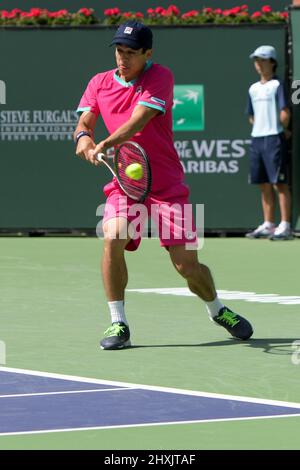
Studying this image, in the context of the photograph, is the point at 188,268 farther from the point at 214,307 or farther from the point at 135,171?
the point at 135,171

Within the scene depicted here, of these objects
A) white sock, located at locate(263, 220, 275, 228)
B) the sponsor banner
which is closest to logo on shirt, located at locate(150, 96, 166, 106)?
white sock, located at locate(263, 220, 275, 228)

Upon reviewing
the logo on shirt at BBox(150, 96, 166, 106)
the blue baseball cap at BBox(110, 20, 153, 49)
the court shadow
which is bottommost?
the court shadow

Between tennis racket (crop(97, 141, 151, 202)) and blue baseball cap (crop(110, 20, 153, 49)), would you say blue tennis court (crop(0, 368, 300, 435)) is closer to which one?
tennis racket (crop(97, 141, 151, 202))

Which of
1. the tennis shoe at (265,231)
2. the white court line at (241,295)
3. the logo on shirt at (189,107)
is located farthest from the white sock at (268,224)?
the white court line at (241,295)

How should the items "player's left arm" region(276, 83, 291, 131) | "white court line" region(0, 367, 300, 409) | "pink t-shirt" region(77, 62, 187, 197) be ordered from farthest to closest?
"player's left arm" region(276, 83, 291, 131) < "pink t-shirt" region(77, 62, 187, 197) < "white court line" region(0, 367, 300, 409)

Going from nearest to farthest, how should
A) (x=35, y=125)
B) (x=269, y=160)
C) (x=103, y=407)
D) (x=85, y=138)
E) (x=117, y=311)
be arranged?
(x=103, y=407) < (x=85, y=138) < (x=117, y=311) < (x=269, y=160) < (x=35, y=125)

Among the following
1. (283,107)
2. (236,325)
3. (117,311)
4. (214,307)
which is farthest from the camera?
(283,107)

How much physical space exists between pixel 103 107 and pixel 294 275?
180 inches

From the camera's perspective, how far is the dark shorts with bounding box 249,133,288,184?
16.7 metres

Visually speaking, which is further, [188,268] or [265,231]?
[265,231]

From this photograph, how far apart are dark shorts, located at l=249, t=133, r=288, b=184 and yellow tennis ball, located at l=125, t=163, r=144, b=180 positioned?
807 centimetres

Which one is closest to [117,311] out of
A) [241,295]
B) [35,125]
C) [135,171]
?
[135,171]

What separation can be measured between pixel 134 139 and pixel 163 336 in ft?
4.37

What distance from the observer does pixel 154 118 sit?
8.98 m
